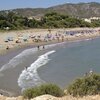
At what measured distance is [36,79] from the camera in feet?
95.6

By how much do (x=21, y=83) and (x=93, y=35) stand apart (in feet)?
230

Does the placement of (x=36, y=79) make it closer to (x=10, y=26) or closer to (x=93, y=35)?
(x=10, y=26)

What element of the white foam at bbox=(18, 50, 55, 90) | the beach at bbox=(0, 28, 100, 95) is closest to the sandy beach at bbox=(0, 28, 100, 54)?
the beach at bbox=(0, 28, 100, 95)

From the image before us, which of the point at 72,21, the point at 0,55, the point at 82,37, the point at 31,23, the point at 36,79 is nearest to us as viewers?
the point at 36,79

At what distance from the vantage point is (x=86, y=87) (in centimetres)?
1188

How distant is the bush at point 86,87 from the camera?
11708mm

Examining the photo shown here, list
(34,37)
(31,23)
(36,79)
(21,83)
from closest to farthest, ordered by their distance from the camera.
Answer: (21,83) → (36,79) → (34,37) → (31,23)

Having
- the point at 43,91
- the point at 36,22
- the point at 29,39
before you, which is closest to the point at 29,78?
the point at 43,91

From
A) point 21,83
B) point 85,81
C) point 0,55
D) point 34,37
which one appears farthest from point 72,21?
point 85,81

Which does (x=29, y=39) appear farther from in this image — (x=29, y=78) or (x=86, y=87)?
(x=86, y=87)

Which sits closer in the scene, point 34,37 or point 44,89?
point 44,89

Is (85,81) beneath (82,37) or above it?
above

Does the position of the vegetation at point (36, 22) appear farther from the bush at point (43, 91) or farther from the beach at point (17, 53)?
the bush at point (43, 91)

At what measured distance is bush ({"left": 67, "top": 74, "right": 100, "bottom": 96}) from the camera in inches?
461
